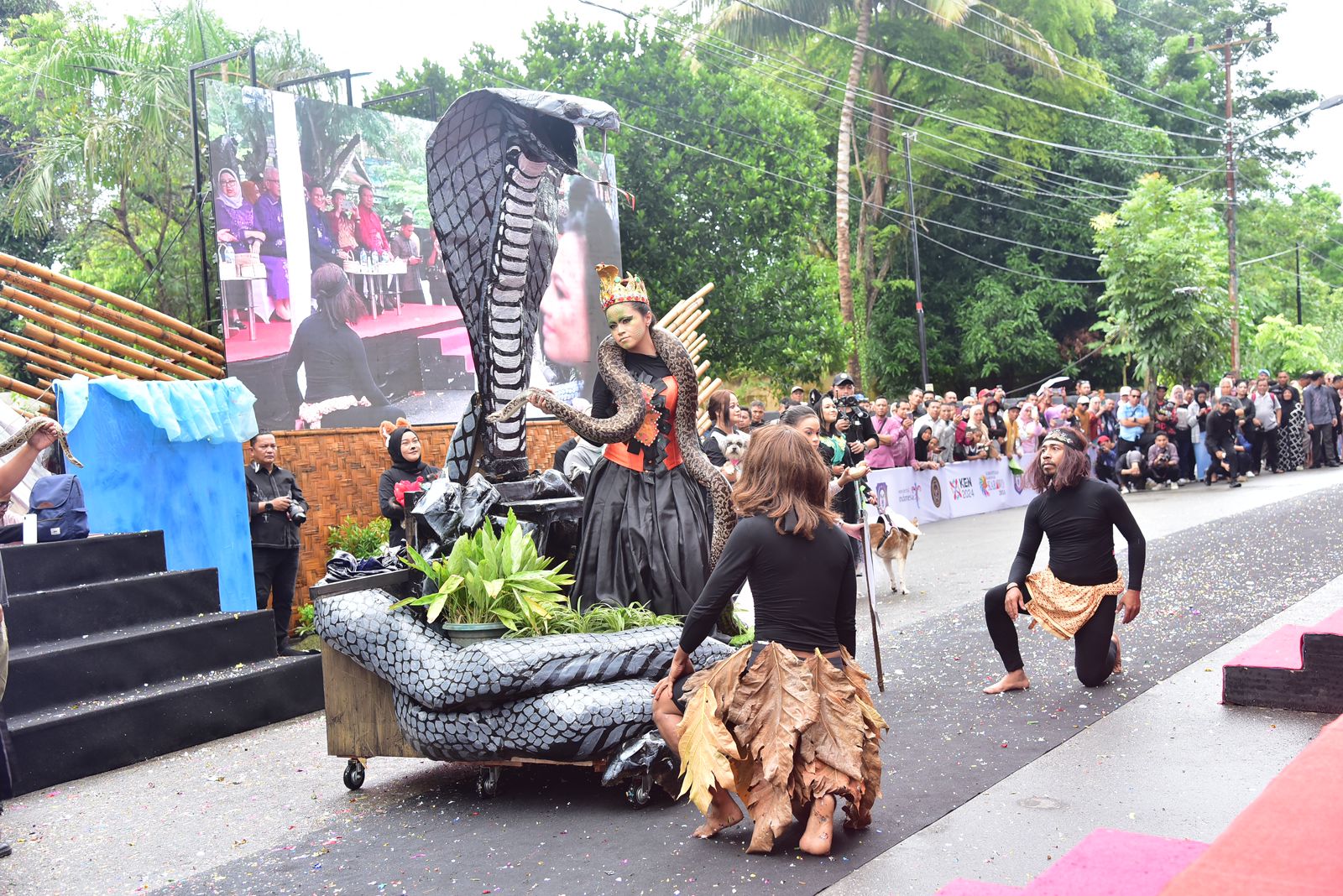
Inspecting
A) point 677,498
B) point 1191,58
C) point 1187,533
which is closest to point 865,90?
point 1191,58

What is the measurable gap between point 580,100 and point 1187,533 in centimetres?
931

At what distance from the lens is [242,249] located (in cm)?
1227

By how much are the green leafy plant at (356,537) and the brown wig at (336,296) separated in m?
3.09

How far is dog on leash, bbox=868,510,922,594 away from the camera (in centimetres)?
1034

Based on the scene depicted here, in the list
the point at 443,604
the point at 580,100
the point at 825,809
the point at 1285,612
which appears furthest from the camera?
the point at 1285,612

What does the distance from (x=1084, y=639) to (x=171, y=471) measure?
19.7ft

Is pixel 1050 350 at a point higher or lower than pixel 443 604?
higher

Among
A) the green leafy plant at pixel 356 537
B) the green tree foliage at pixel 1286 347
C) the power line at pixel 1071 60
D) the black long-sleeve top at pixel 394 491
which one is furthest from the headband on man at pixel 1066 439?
the green tree foliage at pixel 1286 347

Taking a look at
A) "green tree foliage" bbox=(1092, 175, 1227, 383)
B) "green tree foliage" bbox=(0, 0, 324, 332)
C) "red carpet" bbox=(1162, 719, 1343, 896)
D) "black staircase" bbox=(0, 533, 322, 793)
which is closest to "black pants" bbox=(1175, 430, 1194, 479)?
"green tree foliage" bbox=(1092, 175, 1227, 383)

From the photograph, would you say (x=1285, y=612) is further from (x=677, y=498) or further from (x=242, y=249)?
(x=242, y=249)

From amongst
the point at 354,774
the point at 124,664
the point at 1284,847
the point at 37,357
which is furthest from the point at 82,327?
the point at 1284,847

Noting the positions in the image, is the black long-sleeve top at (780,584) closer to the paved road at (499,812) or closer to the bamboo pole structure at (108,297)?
the paved road at (499,812)

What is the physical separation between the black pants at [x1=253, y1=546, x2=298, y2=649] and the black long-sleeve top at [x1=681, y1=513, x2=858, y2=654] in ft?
17.6

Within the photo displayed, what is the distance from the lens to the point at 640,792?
16.5ft
